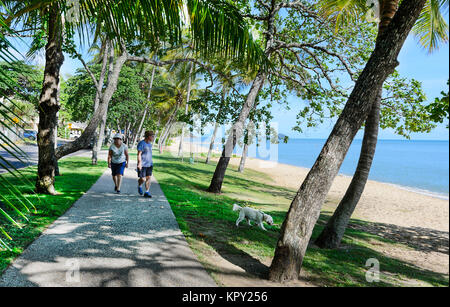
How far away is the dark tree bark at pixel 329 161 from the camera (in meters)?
3.83

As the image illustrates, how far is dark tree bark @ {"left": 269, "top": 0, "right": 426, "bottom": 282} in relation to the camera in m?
3.83

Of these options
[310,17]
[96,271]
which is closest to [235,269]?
[96,271]

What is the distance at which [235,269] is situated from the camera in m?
4.07

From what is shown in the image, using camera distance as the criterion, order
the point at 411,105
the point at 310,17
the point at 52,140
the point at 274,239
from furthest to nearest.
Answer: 1. the point at 310,17
2. the point at 411,105
3. the point at 52,140
4. the point at 274,239

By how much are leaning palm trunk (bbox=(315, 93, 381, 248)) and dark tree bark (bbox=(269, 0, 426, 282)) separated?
214 centimetres

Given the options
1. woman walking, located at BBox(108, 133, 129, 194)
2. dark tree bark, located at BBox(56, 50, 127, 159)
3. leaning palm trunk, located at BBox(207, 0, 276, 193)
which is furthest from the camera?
leaning palm trunk, located at BBox(207, 0, 276, 193)

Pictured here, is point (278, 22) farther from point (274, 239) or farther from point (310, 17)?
point (274, 239)

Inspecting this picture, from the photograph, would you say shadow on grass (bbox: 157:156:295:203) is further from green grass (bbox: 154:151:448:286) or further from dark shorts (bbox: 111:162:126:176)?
green grass (bbox: 154:151:448:286)

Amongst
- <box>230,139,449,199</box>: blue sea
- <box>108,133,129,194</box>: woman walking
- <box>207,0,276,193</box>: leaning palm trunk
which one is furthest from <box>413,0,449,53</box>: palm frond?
<box>230,139,449,199</box>: blue sea

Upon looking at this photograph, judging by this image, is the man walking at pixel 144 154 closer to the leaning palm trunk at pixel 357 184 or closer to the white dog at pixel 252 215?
the white dog at pixel 252 215

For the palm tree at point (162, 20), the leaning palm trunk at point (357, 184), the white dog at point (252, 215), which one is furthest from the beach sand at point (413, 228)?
the palm tree at point (162, 20)

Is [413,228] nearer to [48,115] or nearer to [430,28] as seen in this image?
[430,28]

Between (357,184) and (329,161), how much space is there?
2.47 metres
